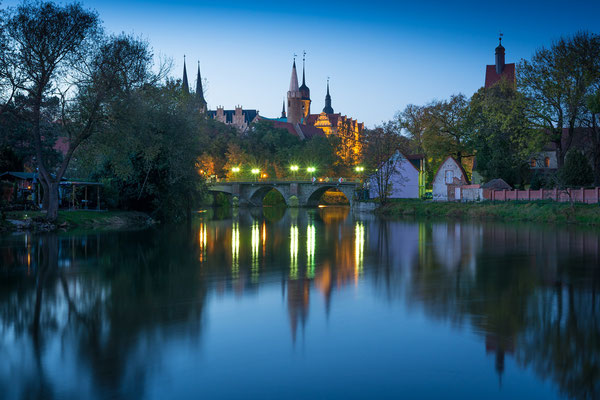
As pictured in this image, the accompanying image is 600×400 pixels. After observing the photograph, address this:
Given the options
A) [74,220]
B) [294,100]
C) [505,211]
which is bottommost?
[74,220]

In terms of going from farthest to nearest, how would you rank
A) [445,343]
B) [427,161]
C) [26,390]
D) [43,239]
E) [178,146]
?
[427,161] < [178,146] < [43,239] < [445,343] < [26,390]

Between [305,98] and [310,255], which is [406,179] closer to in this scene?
[310,255]

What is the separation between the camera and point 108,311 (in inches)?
480

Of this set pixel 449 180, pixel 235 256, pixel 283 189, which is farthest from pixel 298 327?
pixel 283 189

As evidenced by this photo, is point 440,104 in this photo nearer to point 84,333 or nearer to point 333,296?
point 333,296

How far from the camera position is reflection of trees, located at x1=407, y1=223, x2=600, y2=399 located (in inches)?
351

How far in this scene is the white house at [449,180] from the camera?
64.8m

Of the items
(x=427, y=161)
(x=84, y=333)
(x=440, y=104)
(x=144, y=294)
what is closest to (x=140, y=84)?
(x=144, y=294)

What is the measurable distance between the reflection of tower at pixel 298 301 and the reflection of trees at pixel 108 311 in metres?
1.91

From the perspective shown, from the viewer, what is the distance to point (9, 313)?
11820 millimetres

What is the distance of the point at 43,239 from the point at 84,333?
1963cm

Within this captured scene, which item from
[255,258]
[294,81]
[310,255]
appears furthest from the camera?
[294,81]

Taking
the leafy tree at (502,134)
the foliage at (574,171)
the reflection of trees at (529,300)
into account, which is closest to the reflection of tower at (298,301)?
the reflection of trees at (529,300)

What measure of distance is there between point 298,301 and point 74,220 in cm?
2783
